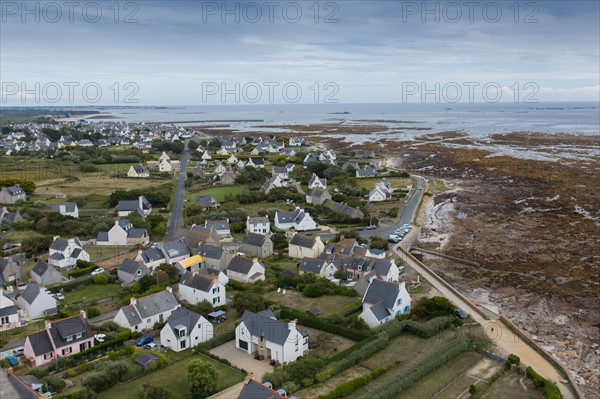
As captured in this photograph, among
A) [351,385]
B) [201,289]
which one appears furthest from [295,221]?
[351,385]

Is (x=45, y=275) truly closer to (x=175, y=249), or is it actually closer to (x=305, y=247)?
(x=175, y=249)

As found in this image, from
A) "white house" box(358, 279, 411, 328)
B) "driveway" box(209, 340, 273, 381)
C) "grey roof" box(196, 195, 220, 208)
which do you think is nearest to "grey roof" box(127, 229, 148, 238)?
"grey roof" box(196, 195, 220, 208)

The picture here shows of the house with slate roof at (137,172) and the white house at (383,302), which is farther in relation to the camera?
the house with slate roof at (137,172)

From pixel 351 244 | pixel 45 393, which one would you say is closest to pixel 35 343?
pixel 45 393

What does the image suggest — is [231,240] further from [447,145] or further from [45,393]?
[447,145]

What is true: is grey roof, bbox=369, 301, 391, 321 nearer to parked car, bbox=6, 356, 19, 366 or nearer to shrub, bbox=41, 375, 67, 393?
shrub, bbox=41, 375, 67, 393

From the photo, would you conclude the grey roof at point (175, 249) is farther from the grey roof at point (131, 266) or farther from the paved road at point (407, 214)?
the paved road at point (407, 214)

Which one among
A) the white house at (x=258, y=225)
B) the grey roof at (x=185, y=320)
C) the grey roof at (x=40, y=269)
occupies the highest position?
the white house at (x=258, y=225)

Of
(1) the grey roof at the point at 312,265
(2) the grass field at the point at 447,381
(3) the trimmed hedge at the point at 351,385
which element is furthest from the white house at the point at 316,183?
(3) the trimmed hedge at the point at 351,385
